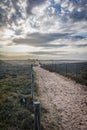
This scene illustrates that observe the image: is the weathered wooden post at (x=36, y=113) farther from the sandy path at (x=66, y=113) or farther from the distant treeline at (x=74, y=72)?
the distant treeline at (x=74, y=72)

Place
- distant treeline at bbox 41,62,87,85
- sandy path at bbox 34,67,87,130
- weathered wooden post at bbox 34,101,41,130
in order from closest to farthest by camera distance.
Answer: weathered wooden post at bbox 34,101,41,130
sandy path at bbox 34,67,87,130
distant treeline at bbox 41,62,87,85

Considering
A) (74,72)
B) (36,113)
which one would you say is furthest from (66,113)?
(74,72)

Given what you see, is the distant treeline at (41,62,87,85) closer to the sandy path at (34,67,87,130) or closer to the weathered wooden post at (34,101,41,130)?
the sandy path at (34,67,87,130)

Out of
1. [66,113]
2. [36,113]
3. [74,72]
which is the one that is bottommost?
[74,72]

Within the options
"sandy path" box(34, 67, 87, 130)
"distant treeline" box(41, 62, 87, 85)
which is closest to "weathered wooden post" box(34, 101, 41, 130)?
"sandy path" box(34, 67, 87, 130)

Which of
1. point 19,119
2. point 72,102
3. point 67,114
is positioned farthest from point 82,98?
point 19,119

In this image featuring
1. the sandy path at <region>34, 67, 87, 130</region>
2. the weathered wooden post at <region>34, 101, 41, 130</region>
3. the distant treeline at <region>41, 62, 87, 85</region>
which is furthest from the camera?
the distant treeline at <region>41, 62, 87, 85</region>

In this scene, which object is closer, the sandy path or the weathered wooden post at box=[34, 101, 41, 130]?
the weathered wooden post at box=[34, 101, 41, 130]

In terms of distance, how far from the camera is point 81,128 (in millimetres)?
8516

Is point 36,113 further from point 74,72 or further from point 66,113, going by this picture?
point 74,72

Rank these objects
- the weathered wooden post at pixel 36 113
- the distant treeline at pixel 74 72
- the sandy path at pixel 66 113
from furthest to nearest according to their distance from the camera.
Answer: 1. the distant treeline at pixel 74 72
2. the sandy path at pixel 66 113
3. the weathered wooden post at pixel 36 113

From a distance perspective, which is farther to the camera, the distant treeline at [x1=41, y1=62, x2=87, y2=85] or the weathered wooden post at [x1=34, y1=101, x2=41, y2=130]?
the distant treeline at [x1=41, y1=62, x2=87, y2=85]

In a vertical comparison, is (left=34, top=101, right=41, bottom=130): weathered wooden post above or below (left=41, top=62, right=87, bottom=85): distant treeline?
above

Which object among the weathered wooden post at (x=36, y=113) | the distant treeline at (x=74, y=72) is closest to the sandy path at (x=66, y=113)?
the weathered wooden post at (x=36, y=113)
